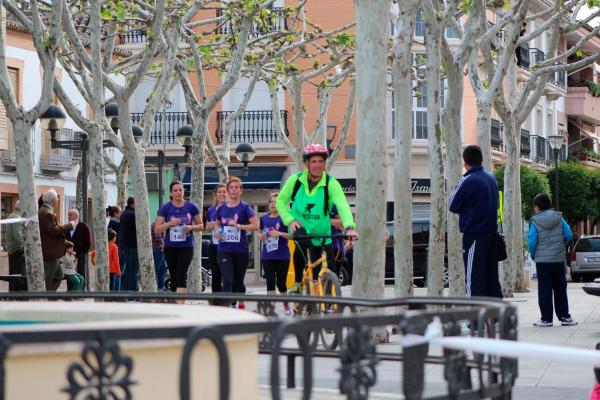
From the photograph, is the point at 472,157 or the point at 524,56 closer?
the point at 472,157

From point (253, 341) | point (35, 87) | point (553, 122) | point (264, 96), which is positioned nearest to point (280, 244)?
point (253, 341)

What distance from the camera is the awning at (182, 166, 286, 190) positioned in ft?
185

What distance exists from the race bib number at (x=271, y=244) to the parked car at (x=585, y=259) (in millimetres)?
27505

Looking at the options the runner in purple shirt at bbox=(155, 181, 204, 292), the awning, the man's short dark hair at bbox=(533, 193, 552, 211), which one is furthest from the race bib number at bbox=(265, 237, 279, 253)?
the awning

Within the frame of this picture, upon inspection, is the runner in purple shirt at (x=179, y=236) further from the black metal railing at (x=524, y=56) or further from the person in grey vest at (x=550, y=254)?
the black metal railing at (x=524, y=56)

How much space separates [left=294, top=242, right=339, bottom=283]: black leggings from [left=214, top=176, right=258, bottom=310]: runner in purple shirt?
146 inches

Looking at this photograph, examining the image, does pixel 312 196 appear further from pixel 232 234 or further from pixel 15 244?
pixel 15 244

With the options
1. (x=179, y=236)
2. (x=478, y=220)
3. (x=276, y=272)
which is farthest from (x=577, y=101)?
(x=478, y=220)

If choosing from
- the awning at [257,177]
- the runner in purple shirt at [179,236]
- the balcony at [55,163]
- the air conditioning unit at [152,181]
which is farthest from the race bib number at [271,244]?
the air conditioning unit at [152,181]

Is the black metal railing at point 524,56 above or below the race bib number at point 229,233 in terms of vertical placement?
above

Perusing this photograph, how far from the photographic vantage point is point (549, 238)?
19.7 metres

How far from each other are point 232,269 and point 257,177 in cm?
3687

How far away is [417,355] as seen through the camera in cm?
520

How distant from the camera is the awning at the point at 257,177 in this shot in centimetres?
5631
